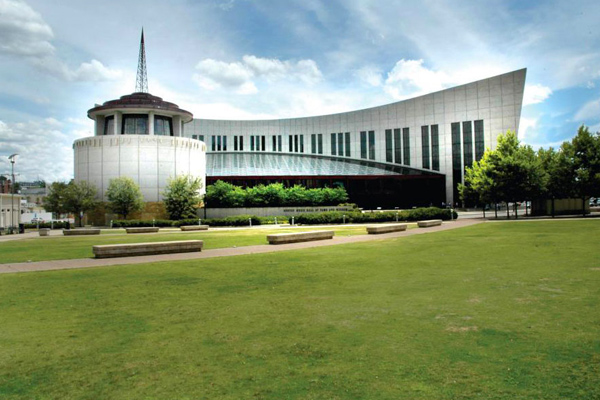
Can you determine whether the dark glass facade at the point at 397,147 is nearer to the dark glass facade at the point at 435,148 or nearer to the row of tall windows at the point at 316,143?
the dark glass facade at the point at 435,148

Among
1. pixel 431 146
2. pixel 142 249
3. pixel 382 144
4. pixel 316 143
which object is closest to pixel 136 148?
pixel 316 143

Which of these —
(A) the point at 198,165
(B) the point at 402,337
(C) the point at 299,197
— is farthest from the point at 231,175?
(B) the point at 402,337

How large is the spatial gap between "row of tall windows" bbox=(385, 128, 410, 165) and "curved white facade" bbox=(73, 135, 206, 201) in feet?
130

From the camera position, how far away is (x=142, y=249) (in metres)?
19.2

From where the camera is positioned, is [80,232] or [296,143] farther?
[296,143]

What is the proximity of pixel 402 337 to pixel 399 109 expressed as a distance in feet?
257

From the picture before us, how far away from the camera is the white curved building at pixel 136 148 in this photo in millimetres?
57688

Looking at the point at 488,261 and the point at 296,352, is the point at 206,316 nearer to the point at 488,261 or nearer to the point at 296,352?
the point at 296,352

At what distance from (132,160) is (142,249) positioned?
42.4 meters

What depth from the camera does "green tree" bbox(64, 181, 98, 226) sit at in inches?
2083

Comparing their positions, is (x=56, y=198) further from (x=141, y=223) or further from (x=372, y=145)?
(x=372, y=145)

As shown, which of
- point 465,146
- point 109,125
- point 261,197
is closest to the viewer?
point 261,197

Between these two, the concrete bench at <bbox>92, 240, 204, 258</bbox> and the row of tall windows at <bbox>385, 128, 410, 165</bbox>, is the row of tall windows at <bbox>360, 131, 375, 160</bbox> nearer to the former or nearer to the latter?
the row of tall windows at <bbox>385, 128, 410, 165</bbox>

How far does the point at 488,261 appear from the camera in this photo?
14.6m
